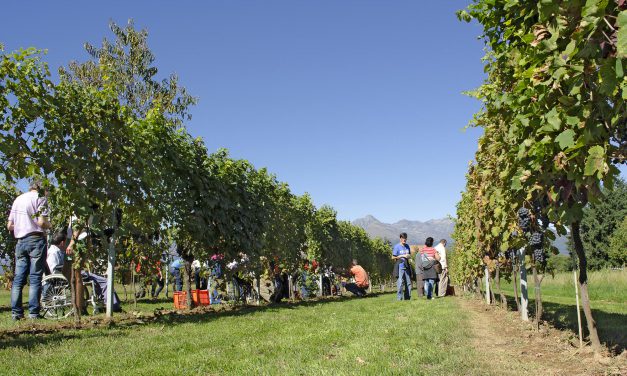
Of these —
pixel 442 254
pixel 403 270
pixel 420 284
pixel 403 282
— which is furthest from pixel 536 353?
pixel 442 254

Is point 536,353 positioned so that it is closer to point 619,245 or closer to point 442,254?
point 442,254

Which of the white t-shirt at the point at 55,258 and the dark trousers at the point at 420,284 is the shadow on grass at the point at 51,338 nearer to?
the white t-shirt at the point at 55,258

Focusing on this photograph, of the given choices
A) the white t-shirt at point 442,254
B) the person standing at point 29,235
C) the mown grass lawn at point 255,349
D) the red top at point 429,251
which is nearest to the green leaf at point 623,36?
the mown grass lawn at point 255,349

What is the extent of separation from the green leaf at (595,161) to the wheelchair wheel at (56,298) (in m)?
8.17

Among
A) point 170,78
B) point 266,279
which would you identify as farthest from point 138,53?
point 266,279

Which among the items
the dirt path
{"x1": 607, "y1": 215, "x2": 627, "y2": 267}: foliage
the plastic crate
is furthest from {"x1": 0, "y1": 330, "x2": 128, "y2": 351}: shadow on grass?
{"x1": 607, "y1": 215, "x2": 627, "y2": 267}: foliage

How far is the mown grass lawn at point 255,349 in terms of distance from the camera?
394cm

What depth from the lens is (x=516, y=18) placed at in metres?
3.97

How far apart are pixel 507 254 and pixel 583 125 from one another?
20.0 ft

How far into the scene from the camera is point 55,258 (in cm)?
973

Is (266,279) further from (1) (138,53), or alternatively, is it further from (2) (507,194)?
(1) (138,53)

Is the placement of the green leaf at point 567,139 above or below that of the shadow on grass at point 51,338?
above

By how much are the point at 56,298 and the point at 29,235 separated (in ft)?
6.32

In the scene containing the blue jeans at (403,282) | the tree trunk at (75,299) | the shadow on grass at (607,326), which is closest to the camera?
the shadow on grass at (607,326)
